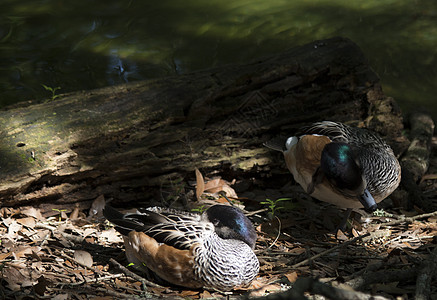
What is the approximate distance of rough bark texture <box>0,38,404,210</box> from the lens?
4598 mm

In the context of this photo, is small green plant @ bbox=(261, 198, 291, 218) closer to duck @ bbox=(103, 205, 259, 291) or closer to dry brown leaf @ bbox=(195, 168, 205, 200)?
dry brown leaf @ bbox=(195, 168, 205, 200)

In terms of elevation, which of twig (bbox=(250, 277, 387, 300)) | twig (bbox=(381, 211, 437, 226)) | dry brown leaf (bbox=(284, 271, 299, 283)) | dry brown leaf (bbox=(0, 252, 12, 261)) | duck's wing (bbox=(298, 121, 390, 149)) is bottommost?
twig (bbox=(381, 211, 437, 226))

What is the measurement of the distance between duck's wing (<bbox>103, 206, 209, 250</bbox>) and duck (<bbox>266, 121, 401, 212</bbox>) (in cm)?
111

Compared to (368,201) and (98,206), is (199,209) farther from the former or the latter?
(368,201)

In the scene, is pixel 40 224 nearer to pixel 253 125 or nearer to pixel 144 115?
pixel 144 115

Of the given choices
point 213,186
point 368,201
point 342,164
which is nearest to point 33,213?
point 213,186

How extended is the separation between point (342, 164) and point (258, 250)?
0.95 m

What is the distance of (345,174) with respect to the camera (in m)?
4.20

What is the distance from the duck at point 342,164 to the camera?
13.8 feet

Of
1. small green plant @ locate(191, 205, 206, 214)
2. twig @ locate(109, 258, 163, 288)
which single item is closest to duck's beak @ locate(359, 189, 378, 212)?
small green plant @ locate(191, 205, 206, 214)

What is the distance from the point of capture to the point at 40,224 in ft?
14.6

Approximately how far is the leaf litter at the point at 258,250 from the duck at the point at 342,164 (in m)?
0.35

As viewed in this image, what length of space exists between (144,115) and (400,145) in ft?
8.82

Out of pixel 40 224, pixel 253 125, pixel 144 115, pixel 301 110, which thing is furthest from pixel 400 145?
pixel 40 224
